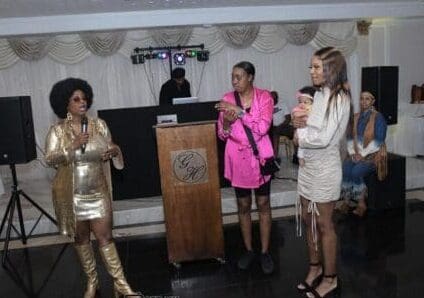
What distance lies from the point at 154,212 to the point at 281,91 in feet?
13.9

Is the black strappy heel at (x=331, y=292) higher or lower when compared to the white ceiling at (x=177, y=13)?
lower

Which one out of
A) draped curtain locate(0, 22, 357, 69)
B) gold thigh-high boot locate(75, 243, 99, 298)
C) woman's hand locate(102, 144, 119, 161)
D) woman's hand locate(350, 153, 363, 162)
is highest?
draped curtain locate(0, 22, 357, 69)

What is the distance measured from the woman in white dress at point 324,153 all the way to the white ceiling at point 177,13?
391 cm

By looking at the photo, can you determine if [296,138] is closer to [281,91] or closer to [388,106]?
[388,106]

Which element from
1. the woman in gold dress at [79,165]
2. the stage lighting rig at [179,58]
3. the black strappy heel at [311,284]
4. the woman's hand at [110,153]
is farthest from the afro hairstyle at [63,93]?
the stage lighting rig at [179,58]

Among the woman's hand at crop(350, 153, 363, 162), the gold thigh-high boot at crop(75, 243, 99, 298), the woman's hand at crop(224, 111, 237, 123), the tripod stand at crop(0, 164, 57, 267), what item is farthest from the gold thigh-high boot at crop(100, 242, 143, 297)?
the woman's hand at crop(350, 153, 363, 162)

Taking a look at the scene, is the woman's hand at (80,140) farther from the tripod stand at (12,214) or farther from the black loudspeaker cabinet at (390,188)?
the black loudspeaker cabinet at (390,188)

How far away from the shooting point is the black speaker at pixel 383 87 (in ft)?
14.7

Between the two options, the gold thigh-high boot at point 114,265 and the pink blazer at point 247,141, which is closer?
the gold thigh-high boot at point 114,265

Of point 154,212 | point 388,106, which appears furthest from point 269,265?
point 388,106

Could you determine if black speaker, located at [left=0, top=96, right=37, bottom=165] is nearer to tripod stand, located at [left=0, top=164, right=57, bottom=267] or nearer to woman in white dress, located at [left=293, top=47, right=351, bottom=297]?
tripod stand, located at [left=0, top=164, right=57, bottom=267]

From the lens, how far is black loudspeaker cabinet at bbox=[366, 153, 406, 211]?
440 centimetres

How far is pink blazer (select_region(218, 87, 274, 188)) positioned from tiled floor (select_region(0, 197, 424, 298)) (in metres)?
0.74

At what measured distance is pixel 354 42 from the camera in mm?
7758
